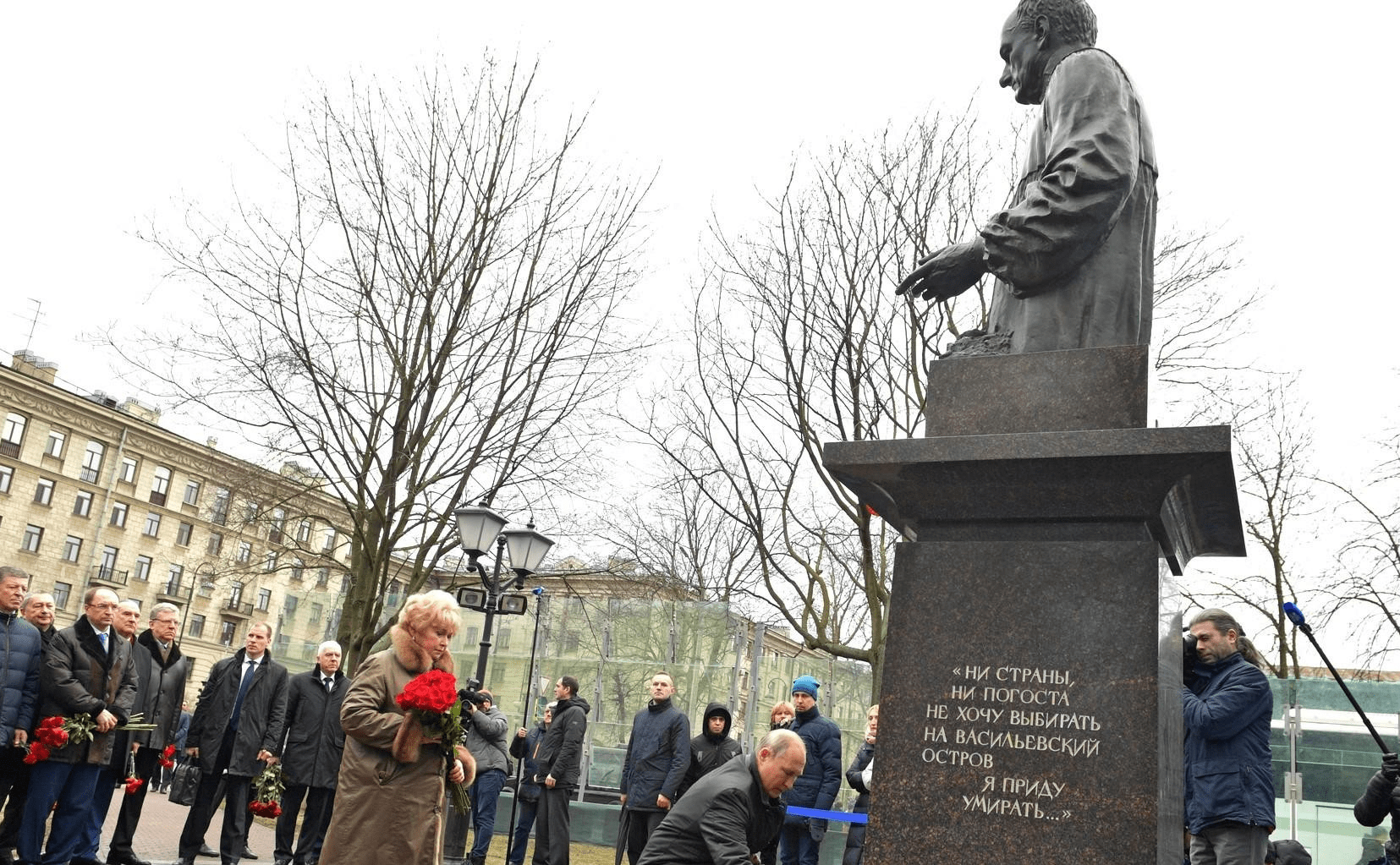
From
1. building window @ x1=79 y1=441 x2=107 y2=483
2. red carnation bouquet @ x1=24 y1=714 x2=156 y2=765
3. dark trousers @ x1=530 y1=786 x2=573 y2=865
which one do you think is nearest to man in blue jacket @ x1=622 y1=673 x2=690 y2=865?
dark trousers @ x1=530 y1=786 x2=573 y2=865

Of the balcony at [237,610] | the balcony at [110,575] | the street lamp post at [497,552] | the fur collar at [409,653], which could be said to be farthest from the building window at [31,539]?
the fur collar at [409,653]

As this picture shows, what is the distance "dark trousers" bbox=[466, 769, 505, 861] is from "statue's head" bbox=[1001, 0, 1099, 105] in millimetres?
9659

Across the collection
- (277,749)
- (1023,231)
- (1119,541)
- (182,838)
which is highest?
(1023,231)

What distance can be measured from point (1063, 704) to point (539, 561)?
1041 centimetres

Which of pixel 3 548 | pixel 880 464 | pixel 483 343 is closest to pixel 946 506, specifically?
pixel 880 464

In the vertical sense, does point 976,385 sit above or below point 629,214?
below

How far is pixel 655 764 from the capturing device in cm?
1121

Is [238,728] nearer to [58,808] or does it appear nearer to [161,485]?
[58,808]

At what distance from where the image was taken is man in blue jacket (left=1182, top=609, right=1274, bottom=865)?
18.0 feet

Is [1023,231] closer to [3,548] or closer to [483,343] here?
[483,343]

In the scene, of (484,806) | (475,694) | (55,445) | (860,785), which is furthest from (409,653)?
(55,445)

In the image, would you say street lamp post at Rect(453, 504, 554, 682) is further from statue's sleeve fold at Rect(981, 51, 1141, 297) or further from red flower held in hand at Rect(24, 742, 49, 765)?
statue's sleeve fold at Rect(981, 51, 1141, 297)

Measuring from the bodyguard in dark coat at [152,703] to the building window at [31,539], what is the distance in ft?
189

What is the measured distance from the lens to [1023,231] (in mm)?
4496
